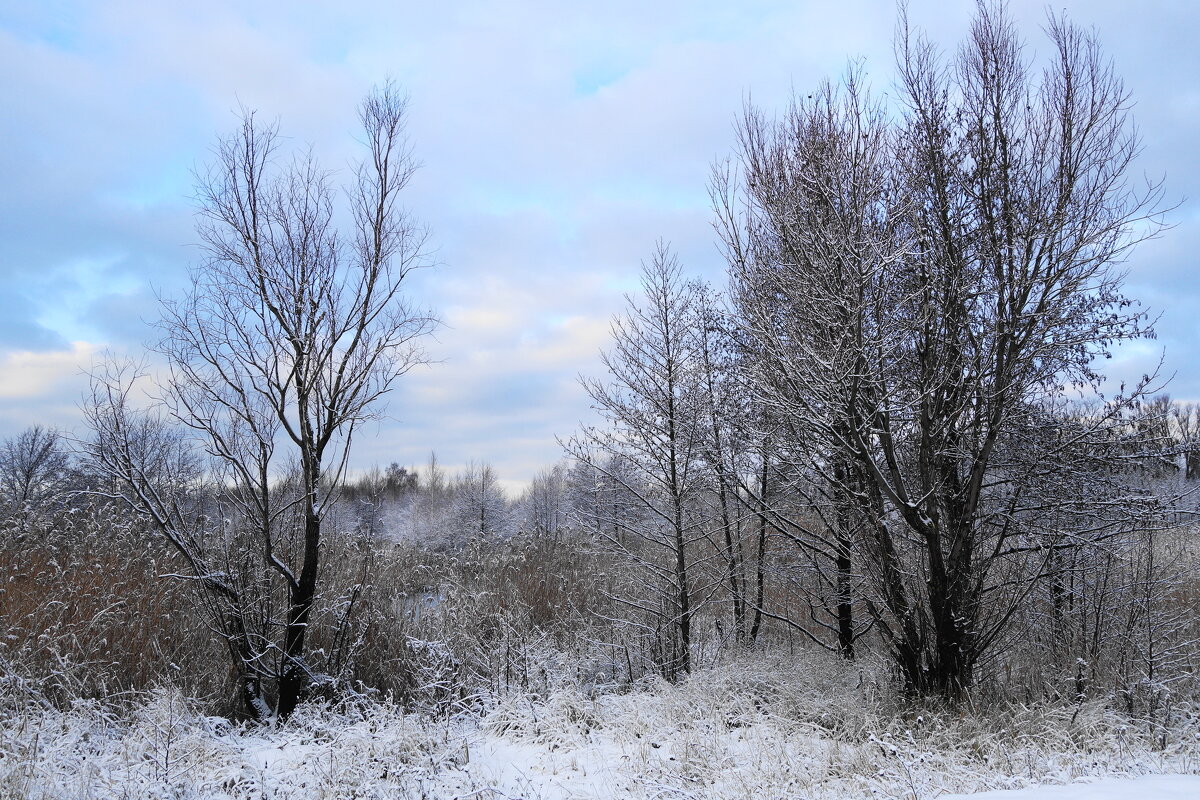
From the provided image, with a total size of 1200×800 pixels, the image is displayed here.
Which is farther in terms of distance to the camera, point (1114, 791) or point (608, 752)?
point (608, 752)

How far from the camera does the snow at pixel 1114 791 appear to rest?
429 cm

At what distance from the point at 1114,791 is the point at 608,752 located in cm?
393

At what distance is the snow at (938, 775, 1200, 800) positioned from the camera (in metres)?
4.29

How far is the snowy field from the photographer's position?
495cm

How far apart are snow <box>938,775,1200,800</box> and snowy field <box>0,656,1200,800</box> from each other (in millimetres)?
27

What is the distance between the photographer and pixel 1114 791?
14.7 feet

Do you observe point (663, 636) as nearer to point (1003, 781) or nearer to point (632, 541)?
point (632, 541)

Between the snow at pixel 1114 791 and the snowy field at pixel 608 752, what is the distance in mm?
27

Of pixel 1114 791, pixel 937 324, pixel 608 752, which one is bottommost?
pixel 608 752

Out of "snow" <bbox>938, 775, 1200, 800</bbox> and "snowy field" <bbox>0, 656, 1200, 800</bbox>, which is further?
"snowy field" <bbox>0, 656, 1200, 800</bbox>

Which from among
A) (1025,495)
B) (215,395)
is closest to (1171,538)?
(1025,495)

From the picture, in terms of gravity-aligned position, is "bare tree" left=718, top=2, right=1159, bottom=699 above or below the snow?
above

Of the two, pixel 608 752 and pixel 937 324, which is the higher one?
pixel 937 324

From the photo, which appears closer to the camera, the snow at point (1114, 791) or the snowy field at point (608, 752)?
the snow at point (1114, 791)
